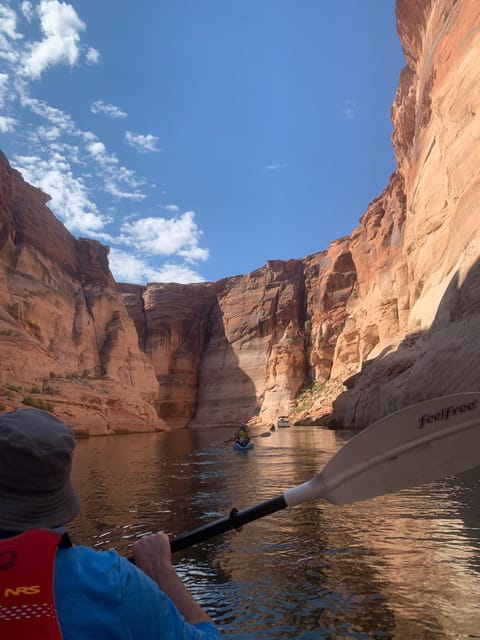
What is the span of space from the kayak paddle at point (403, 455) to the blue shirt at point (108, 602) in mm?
1296

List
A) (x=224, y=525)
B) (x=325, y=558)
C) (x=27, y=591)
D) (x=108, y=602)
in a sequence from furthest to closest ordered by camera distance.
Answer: (x=325, y=558) → (x=224, y=525) → (x=108, y=602) → (x=27, y=591)

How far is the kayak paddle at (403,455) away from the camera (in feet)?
7.53

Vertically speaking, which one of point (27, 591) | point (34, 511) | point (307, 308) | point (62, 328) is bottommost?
point (27, 591)

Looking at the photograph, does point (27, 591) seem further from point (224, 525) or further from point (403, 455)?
point (403, 455)

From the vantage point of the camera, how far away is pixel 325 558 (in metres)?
3.57

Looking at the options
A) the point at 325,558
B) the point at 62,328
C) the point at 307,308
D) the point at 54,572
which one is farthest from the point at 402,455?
the point at 307,308

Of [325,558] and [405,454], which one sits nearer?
[405,454]

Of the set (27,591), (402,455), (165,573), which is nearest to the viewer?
(27,591)

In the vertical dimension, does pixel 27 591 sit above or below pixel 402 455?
below

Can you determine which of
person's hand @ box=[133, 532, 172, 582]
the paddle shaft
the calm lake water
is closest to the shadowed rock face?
the calm lake water

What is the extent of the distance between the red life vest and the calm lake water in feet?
6.31

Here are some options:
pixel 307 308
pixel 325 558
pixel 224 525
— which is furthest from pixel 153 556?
pixel 307 308

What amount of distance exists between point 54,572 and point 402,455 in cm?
182

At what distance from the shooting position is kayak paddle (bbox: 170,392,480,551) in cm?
229
